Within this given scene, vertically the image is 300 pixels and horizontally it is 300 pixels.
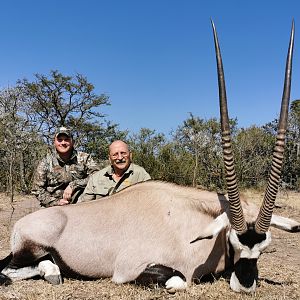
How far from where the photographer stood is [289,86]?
331cm

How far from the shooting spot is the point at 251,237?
134 inches

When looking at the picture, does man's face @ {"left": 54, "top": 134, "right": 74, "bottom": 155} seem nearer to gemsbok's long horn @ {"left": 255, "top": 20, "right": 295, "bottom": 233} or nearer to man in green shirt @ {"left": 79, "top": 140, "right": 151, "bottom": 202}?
man in green shirt @ {"left": 79, "top": 140, "right": 151, "bottom": 202}

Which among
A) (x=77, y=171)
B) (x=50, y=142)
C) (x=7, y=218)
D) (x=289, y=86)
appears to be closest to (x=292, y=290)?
(x=289, y=86)

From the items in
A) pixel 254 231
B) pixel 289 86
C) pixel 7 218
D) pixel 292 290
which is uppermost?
pixel 289 86

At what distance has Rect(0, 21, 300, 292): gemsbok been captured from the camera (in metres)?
3.47

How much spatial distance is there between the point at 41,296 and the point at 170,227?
1221 millimetres

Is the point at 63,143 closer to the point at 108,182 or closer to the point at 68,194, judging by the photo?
the point at 68,194

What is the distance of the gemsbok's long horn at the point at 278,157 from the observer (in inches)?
130

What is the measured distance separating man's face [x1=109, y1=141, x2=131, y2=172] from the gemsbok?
0.70m

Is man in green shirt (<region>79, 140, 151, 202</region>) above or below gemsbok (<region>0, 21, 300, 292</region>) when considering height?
above

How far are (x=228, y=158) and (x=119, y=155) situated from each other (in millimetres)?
1693

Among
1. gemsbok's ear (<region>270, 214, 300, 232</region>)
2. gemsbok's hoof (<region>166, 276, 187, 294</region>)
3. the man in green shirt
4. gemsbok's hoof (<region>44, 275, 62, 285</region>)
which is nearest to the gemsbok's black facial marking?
gemsbok's ear (<region>270, 214, 300, 232</region>)

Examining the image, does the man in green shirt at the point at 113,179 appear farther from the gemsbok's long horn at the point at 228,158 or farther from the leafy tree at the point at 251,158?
the leafy tree at the point at 251,158

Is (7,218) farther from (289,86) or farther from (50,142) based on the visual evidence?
(50,142)
